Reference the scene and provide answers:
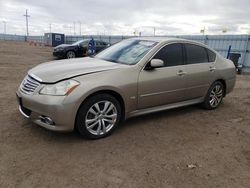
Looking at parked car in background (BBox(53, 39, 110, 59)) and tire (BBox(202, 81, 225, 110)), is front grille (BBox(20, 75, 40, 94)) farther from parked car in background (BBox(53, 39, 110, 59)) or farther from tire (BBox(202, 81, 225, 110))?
parked car in background (BBox(53, 39, 110, 59))

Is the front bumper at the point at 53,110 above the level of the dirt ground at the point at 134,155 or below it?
above

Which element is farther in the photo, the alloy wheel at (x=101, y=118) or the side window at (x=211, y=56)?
the side window at (x=211, y=56)

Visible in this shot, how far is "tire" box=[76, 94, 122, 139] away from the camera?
350cm

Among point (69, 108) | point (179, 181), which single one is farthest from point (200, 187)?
point (69, 108)

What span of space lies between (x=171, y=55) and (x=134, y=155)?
2140mm

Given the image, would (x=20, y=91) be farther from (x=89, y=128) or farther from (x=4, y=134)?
(x=89, y=128)

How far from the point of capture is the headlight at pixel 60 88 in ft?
10.9

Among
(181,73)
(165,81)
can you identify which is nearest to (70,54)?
(181,73)

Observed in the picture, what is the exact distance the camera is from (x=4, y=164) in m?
2.92

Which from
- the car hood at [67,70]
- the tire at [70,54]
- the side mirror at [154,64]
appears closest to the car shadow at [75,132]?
the car hood at [67,70]

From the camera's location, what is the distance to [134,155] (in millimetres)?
3293

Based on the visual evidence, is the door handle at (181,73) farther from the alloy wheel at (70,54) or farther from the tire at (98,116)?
the alloy wheel at (70,54)

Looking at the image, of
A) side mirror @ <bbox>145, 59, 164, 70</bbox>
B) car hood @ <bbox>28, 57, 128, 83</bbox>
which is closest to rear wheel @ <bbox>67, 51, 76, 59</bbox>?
car hood @ <bbox>28, 57, 128, 83</bbox>

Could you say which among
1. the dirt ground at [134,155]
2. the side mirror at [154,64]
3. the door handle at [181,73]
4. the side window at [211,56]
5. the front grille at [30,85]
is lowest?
the dirt ground at [134,155]
